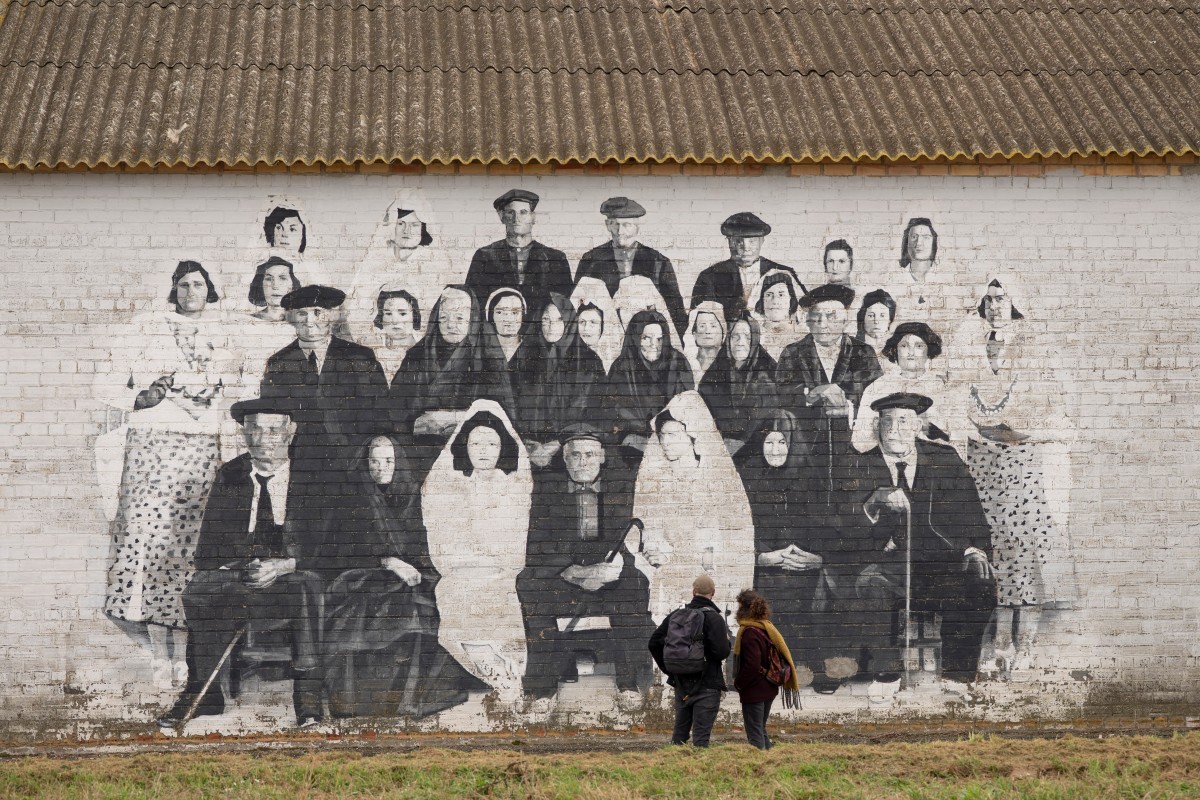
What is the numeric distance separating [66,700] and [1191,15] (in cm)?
1165

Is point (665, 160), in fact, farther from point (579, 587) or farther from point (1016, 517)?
point (1016, 517)

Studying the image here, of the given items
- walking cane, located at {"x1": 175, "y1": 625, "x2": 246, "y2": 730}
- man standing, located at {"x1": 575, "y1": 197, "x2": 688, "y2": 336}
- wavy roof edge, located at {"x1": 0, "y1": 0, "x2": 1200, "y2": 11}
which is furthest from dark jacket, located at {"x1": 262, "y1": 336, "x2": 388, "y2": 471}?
wavy roof edge, located at {"x1": 0, "y1": 0, "x2": 1200, "y2": 11}

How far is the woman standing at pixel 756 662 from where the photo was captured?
9.32 meters

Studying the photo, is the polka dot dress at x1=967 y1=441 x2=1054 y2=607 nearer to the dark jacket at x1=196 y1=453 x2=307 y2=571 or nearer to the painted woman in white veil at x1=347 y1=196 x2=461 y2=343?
the painted woman in white veil at x1=347 y1=196 x2=461 y2=343

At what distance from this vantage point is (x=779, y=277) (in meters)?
11.2

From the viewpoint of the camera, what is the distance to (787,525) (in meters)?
11.1

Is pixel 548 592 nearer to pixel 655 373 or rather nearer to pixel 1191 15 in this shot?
pixel 655 373

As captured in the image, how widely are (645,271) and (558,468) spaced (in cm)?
181

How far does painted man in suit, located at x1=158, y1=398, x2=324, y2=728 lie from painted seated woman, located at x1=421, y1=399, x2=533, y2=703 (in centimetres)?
104

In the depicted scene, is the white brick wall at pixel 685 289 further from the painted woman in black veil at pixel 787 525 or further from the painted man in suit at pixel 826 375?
the painted woman in black veil at pixel 787 525

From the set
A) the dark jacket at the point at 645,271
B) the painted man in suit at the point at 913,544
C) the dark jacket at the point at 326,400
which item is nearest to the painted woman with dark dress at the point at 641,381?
the dark jacket at the point at 645,271

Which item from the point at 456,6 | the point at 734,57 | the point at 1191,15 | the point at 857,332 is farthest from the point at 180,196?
the point at 1191,15

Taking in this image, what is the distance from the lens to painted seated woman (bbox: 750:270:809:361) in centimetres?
1117

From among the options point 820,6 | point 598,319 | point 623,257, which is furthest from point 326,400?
point 820,6
